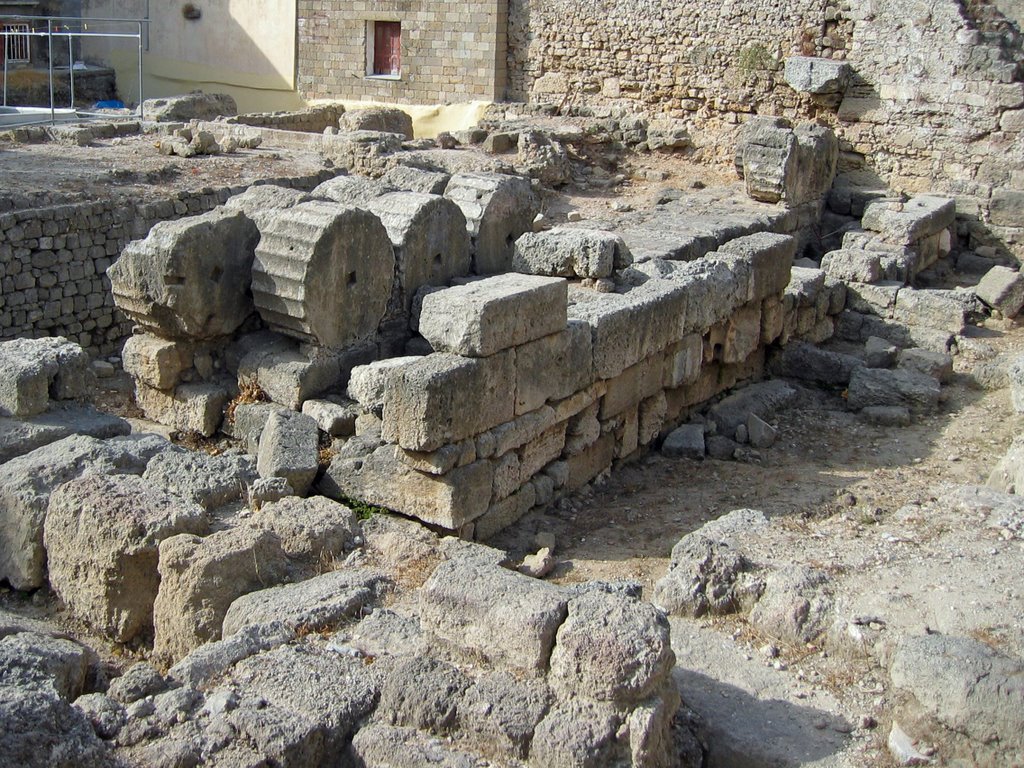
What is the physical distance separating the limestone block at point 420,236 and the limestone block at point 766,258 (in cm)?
245

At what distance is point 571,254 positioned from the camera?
8109 millimetres

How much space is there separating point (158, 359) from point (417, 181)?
2550 millimetres

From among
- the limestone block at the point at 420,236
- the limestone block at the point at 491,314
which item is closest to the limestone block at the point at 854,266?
the limestone block at the point at 420,236

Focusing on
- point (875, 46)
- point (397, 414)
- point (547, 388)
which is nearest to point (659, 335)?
point (547, 388)

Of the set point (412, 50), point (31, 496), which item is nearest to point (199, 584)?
point (31, 496)

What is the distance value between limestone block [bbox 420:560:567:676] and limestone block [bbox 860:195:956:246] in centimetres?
899

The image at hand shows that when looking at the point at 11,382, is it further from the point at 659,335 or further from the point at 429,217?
the point at 659,335

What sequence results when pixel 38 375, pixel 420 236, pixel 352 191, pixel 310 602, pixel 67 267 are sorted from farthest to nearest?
pixel 67 267 < pixel 352 191 < pixel 420 236 < pixel 38 375 < pixel 310 602

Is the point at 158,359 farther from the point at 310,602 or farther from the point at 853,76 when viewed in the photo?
the point at 853,76

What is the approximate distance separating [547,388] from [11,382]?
A: 2.99 m

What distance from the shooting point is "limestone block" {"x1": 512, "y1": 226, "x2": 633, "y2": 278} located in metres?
8.08

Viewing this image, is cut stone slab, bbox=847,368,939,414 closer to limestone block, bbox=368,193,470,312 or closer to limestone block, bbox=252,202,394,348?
limestone block, bbox=368,193,470,312

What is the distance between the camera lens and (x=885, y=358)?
9977 mm

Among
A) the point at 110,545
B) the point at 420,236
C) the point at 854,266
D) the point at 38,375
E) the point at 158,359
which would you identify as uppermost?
the point at 420,236
